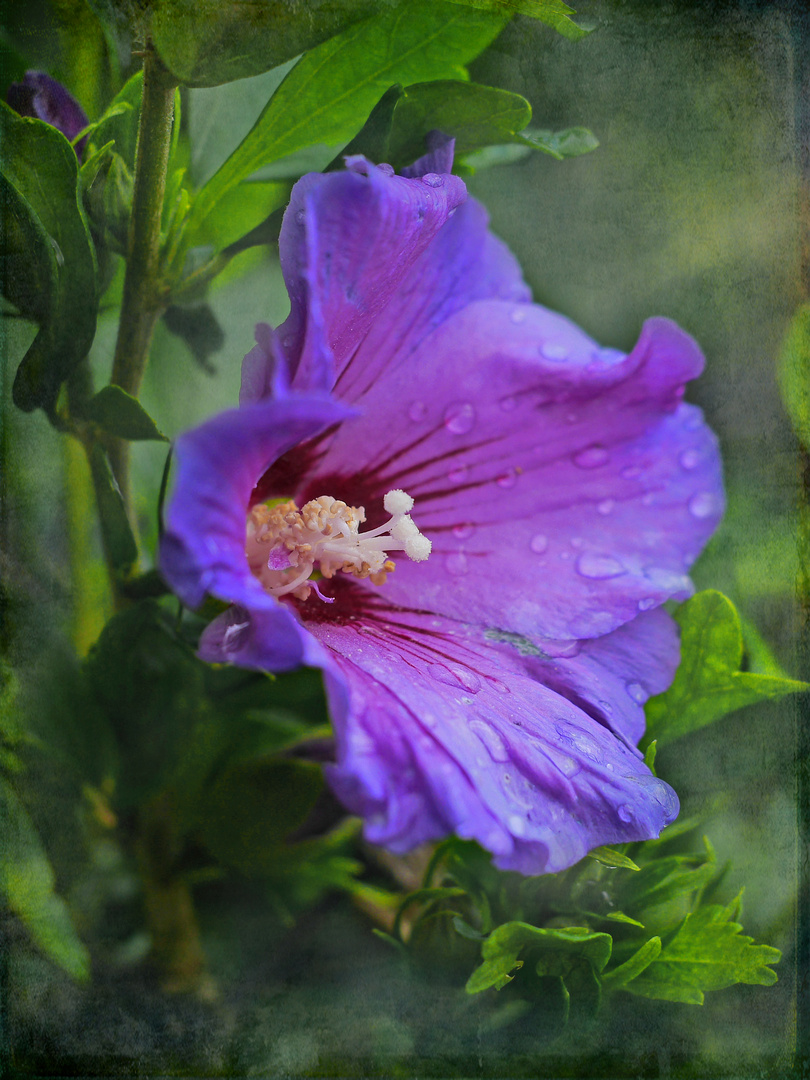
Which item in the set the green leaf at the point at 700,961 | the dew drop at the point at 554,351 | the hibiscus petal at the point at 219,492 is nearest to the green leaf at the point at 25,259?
the hibiscus petal at the point at 219,492

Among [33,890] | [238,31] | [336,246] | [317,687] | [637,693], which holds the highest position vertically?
[238,31]

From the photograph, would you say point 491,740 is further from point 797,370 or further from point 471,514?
point 797,370

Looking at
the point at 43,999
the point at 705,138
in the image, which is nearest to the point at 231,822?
the point at 43,999

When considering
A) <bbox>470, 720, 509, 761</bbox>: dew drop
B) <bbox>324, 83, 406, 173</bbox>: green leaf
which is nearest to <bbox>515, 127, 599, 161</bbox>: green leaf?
<bbox>324, 83, 406, 173</bbox>: green leaf

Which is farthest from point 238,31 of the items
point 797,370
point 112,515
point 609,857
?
point 609,857

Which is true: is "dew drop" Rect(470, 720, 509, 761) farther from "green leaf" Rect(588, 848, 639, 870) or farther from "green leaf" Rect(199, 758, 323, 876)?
"green leaf" Rect(199, 758, 323, 876)

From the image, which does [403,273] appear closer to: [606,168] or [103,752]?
[606,168]
